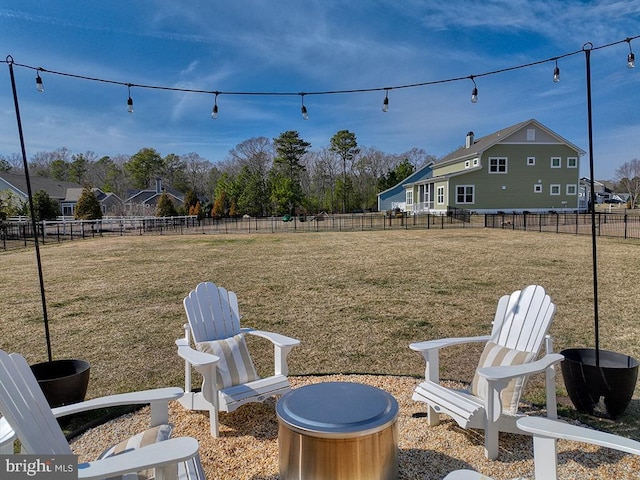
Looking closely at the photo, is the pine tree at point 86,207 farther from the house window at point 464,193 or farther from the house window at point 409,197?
the house window at point 464,193

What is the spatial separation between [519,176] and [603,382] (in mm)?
30914

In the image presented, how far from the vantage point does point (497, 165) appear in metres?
30.4

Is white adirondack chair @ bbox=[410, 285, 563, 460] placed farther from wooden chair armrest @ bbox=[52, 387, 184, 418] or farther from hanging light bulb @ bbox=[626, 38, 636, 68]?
hanging light bulb @ bbox=[626, 38, 636, 68]

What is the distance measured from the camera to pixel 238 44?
1206 cm

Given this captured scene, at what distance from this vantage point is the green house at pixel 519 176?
1186 inches

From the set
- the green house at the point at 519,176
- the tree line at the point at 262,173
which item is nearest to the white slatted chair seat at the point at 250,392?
the green house at the point at 519,176

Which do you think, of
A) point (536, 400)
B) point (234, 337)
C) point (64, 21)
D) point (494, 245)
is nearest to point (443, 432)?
point (536, 400)

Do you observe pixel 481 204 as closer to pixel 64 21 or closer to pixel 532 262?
pixel 532 262

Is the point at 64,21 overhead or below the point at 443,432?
overhead

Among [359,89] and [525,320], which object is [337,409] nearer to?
[525,320]

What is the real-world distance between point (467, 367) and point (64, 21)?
8156 mm

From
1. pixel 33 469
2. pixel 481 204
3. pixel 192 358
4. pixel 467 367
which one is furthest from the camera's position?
pixel 481 204

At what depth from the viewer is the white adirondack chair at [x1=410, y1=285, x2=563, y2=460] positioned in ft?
8.61

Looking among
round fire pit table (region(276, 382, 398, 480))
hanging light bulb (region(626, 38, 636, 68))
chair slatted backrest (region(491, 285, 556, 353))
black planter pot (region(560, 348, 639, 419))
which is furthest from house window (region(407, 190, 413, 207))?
round fire pit table (region(276, 382, 398, 480))
